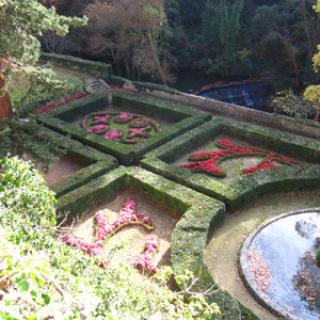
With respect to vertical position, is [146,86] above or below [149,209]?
above

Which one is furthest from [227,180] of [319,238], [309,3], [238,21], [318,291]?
[238,21]

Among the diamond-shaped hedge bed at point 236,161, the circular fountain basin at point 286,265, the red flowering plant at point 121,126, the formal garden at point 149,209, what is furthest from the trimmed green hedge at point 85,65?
the circular fountain basin at point 286,265

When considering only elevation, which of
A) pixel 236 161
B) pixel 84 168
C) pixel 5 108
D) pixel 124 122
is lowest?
pixel 236 161

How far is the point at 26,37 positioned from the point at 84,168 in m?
5.41

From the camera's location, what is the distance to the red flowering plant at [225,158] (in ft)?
44.1

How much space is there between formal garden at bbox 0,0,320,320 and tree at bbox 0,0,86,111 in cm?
4

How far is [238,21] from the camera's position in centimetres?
2603

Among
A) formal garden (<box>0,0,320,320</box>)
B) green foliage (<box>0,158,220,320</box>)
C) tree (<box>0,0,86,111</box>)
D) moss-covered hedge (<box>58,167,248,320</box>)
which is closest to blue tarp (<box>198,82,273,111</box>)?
formal garden (<box>0,0,320,320</box>)

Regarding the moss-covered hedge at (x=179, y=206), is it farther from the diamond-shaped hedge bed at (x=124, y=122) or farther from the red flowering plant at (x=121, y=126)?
the red flowering plant at (x=121, y=126)

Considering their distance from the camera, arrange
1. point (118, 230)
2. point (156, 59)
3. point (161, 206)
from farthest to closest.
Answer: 1. point (156, 59)
2. point (161, 206)
3. point (118, 230)

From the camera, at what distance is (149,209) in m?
12.2

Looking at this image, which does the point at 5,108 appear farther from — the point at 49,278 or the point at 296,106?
the point at 296,106

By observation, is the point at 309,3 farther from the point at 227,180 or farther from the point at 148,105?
the point at 227,180

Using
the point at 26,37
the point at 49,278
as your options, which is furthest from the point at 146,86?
the point at 49,278
